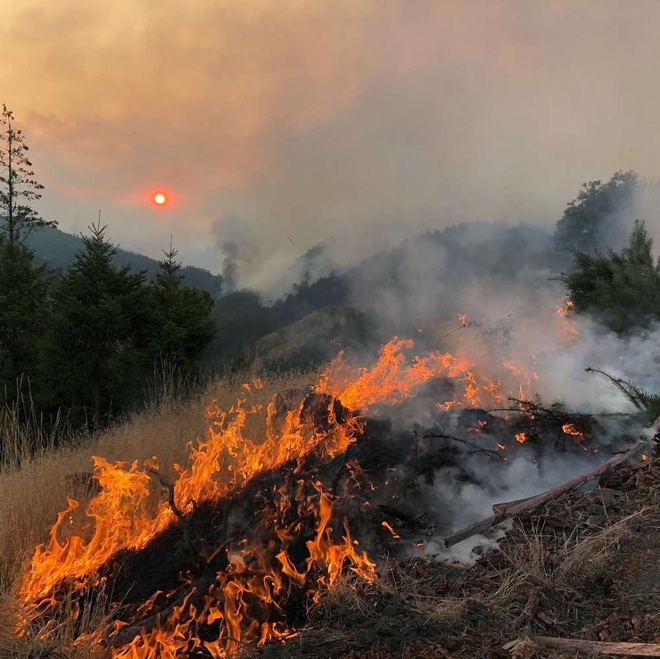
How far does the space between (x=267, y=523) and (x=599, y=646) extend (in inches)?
91.8

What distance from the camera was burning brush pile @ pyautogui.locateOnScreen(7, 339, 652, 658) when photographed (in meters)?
3.29

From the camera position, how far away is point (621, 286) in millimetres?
7480

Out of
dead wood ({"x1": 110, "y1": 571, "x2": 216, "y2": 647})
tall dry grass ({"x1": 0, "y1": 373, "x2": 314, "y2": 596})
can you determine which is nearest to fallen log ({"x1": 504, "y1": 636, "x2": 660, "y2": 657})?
dead wood ({"x1": 110, "y1": 571, "x2": 216, "y2": 647})

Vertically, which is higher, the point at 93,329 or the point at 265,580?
the point at 93,329

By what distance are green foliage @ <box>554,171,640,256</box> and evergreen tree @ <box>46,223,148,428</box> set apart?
18505mm

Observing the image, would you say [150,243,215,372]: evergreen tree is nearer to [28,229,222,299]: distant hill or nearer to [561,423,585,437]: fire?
[561,423,585,437]: fire

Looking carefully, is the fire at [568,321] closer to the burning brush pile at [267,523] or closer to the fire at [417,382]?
the fire at [417,382]

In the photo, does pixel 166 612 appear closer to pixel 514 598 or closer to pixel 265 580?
pixel 265 580

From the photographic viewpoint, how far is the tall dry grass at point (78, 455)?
440cm

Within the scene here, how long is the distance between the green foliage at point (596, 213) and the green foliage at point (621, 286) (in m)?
13.9

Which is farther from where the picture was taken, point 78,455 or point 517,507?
point 78,455

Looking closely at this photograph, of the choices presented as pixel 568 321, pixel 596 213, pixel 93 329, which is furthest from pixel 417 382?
pixel 596 213

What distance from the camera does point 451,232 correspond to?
3362cm

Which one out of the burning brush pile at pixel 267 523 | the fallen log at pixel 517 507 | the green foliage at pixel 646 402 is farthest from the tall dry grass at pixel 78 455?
the green foliage at pixel 646 402
